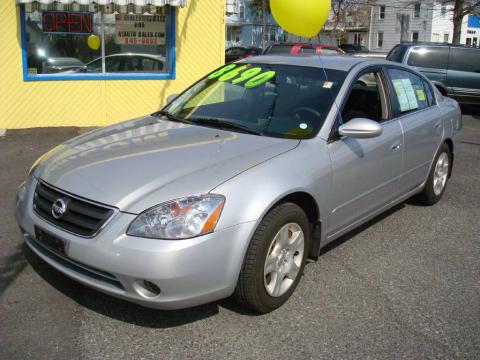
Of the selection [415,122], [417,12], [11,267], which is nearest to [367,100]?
[415,122]

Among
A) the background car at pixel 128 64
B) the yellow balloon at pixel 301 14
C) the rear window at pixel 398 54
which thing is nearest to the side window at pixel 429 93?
the yellow balloon at pixel 301 14

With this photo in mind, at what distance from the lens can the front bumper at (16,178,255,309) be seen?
112 inches

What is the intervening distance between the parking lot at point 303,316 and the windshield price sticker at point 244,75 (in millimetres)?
1476

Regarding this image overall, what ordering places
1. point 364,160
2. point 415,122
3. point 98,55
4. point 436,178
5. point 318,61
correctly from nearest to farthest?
point 364,160 < point 318,61 < point 415,122 < point 436,178 < point 98,55

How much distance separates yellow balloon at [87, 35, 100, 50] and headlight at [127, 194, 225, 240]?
24.4ft

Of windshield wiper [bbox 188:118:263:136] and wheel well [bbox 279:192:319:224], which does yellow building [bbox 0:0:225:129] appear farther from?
wheel well [bbox 279:192:319:224]

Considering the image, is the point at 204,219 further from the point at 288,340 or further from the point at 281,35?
the point at 281,35

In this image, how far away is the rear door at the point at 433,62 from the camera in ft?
42.1

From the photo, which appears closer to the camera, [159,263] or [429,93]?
[159,263]

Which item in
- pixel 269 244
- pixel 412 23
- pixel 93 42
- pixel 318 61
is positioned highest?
pixel 412 23

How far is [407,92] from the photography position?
5.00 meters

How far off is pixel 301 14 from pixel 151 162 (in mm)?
2673

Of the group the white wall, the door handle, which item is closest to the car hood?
the door handle

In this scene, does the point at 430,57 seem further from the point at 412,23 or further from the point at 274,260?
the point at 412,23
